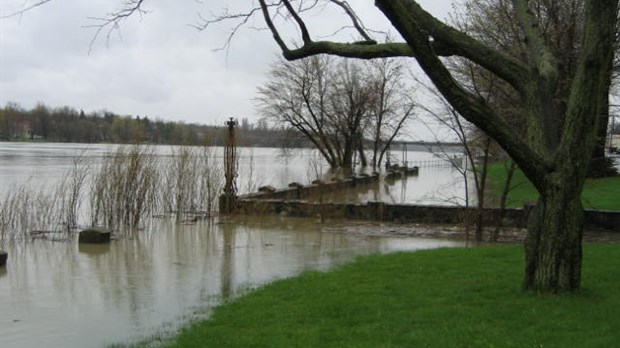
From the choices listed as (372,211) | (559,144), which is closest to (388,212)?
(372,211)

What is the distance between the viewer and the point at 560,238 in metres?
6.78

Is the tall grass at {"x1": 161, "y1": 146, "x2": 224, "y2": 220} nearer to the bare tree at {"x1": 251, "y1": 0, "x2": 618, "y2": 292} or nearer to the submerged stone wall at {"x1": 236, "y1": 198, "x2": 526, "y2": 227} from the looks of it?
the submerged stone wall at {"x1": 236, "y1": 198, "x2": 526, "y2": 227}

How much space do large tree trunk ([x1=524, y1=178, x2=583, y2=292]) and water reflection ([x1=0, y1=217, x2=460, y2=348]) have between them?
400cm

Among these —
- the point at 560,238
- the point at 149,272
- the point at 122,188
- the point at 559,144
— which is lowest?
the point at 149,272

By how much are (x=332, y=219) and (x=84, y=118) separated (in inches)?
3240

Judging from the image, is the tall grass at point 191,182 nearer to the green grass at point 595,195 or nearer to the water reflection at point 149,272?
the water reflection at point 149,272

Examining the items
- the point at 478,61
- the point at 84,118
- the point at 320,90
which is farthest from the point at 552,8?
the point at 84,118

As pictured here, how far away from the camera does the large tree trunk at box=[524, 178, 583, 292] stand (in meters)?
6.80

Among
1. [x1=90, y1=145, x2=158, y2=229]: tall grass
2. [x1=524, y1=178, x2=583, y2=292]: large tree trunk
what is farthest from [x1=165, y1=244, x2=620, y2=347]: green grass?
[x1=90, y1=145, x2=158, y2=229]: tall grass

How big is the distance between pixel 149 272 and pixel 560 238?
707 centimetres

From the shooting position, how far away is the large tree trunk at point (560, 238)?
6.80 m

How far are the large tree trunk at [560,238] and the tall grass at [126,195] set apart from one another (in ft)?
39.3

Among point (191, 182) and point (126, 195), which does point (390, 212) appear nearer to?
point (191, 182)

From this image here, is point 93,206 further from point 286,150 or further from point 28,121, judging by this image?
point 28,121
